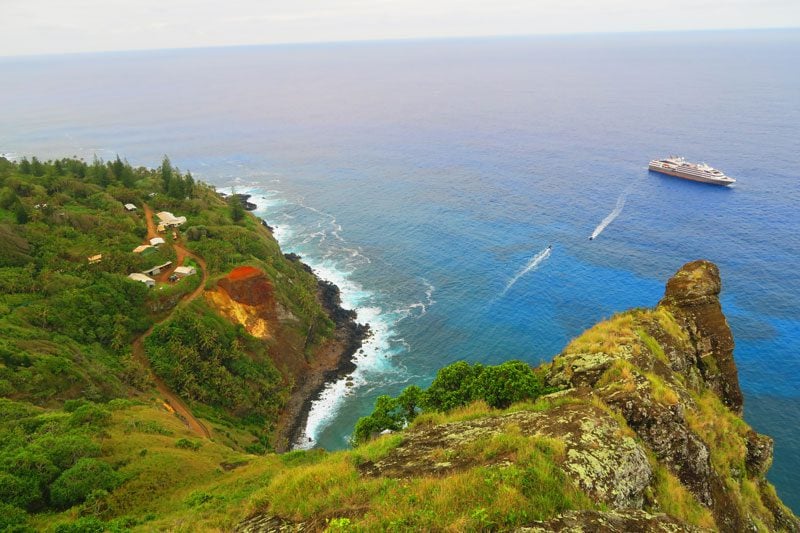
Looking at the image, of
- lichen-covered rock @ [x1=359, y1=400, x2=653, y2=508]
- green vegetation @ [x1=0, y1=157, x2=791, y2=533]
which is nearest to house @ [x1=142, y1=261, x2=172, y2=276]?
green vegetation @ [x1=0, y1=157, x2=791, y2=533]

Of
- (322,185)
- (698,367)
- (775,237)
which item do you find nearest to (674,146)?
(775,237)

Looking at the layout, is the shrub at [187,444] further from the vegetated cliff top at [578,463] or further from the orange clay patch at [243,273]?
the orange clay patch at [243,273]

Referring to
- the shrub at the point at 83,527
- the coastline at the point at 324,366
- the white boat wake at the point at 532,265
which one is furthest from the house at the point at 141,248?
the white boat wake at the point at 532,265

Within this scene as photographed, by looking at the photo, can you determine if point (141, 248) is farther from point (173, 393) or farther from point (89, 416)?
point (89, 416)

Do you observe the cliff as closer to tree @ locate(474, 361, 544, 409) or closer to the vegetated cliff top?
tree @ locate(474, 361, 544, 409)

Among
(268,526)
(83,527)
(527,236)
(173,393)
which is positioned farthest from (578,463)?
(527,236)

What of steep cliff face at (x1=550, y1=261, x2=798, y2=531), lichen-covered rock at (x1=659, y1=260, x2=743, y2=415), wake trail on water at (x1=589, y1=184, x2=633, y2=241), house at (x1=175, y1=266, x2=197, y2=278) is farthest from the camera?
wake trail on water at (x1=589, y1=184, x2=633, y2=241)

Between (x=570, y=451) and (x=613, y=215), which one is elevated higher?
(x=570, y=451)
